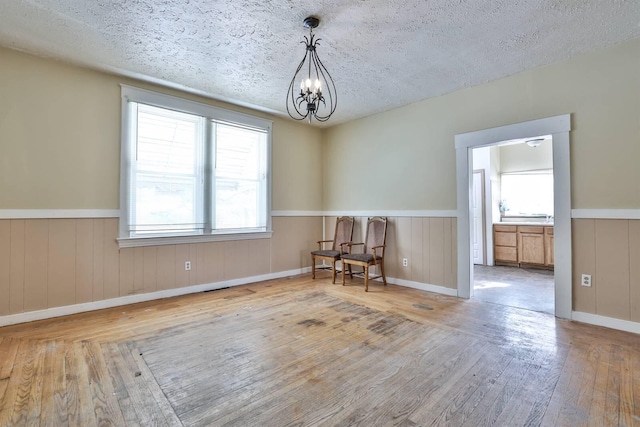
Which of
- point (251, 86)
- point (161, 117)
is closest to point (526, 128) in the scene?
point (251, 86)

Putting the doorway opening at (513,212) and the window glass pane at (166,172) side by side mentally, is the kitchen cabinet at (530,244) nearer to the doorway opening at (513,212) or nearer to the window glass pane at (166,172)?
the doorway opening at (513,212)

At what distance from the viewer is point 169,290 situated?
375 cm

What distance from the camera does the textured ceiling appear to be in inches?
88.1

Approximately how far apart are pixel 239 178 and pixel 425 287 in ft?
9.86

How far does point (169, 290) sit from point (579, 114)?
15.9 feet

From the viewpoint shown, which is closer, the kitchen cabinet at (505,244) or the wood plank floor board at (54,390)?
the wood plank floor board at (54,390)

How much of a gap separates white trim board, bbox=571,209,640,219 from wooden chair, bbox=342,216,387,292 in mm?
2162

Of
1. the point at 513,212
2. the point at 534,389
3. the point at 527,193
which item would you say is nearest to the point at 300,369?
the point at 534,389

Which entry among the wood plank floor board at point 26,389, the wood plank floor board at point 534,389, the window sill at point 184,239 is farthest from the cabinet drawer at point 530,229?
the wood plank floor board at point 26,389

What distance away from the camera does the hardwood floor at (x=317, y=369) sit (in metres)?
1.59

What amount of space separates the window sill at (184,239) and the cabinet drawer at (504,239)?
4.36 m

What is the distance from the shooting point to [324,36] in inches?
103

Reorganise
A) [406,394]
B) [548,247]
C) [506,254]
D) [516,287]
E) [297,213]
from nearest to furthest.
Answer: [406,394], [516,287], [297,213], [548,247], [506,254]

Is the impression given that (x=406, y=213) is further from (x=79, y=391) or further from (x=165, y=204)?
(x=79, y=391)
